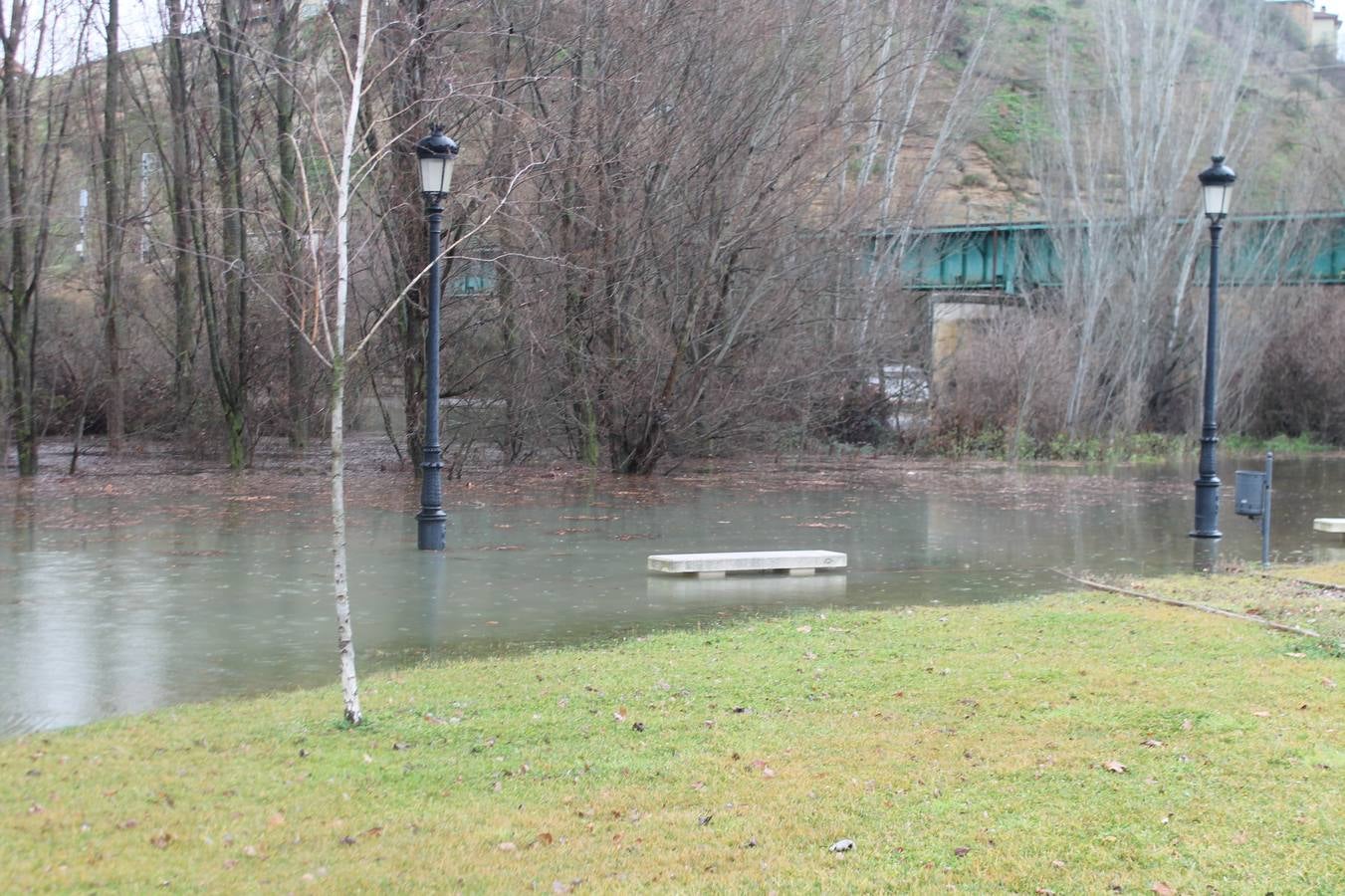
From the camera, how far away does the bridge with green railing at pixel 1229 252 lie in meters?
43.1

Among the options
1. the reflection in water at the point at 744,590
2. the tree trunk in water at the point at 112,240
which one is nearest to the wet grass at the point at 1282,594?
the reflection in water at the point at 744,590

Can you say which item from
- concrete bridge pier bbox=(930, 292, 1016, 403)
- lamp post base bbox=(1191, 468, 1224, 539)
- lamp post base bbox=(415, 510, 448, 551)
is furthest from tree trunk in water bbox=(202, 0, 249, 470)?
lamp post base bbox=(1191, 468, 1224, 539)

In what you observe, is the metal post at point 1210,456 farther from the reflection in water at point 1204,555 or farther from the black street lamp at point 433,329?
the black street lamp at point 433,329

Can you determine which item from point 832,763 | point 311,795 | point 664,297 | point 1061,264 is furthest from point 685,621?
point 1061,264

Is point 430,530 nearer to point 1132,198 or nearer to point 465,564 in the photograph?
point 465,564

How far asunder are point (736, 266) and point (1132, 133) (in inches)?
803

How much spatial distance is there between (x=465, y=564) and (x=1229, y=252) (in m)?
36.1

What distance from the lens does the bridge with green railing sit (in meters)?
43.1

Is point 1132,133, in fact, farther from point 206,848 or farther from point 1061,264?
point 206,848

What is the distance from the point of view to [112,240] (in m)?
29.5

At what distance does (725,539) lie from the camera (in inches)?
693

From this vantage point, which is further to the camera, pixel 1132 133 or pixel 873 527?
pixel 1132 133

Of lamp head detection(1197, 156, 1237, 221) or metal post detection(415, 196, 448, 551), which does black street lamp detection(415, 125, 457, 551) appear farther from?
lamp head detection(1197, 156, 1237, 221)

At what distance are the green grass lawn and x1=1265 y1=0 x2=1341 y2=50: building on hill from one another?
87124 millimetres
